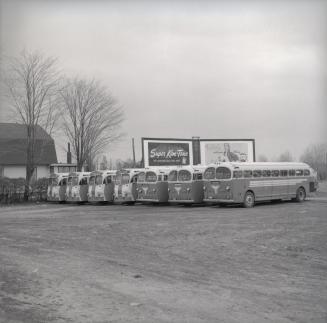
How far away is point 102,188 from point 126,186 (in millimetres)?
2007

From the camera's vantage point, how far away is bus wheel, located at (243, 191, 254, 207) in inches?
1037

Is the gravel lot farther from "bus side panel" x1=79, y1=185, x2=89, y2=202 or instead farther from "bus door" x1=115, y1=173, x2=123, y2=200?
"bus side panel" x1=79, y1=185, x2=89, y2=202

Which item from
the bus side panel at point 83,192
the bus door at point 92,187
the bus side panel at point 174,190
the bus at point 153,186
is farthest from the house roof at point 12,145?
the bus side panel at point 174,190

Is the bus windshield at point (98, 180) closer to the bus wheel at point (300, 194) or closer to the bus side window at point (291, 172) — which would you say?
the bus side window at point (291, 172)

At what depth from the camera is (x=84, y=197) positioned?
3347cm

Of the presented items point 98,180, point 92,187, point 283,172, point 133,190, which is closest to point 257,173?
point 283,172

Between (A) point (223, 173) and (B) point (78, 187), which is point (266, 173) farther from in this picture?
(B) point (78, 187)

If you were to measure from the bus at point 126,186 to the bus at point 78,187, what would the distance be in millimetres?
3011

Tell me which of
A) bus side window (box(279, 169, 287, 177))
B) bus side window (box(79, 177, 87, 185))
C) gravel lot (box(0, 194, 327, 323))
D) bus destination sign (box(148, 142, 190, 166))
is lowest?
gravel lot (box(0, 194, 327, 323))

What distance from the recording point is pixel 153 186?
1163 inches

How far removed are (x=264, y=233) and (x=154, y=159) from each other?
26.4 meters

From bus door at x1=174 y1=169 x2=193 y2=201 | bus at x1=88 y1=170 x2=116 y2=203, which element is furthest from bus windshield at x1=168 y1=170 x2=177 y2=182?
bus at x1=88 y1=170 x2=116 y2=203

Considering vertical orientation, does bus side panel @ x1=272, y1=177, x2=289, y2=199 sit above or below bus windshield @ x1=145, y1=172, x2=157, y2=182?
below

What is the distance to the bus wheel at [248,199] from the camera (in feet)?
86.4
